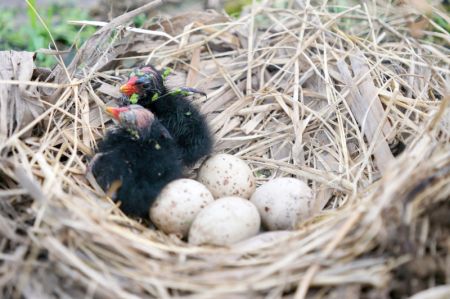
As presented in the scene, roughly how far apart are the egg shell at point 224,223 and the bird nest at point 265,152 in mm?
74

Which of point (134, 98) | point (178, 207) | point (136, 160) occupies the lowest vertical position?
point (178, 207)

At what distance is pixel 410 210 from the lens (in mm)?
2168

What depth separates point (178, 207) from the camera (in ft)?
8.78

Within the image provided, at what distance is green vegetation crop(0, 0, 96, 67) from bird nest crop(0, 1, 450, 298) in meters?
0.73

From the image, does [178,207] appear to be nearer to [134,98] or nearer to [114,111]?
[114,111]

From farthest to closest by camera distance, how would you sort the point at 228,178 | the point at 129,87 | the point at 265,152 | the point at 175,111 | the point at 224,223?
the point at 265,152 < the point at 175,111 < the point at 129,87 < the point at 228,178 < the point at 224,223

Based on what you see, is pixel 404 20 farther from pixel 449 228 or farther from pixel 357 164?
pixel 449 228

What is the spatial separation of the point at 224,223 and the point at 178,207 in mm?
259

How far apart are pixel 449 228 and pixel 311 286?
0.56 metres

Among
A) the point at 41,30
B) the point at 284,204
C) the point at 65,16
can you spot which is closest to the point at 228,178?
the point at 284,204

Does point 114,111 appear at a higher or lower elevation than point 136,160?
A: higher

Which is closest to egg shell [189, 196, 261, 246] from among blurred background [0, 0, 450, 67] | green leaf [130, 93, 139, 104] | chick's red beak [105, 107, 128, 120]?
chick's red beak [105, 107, 128, 120]

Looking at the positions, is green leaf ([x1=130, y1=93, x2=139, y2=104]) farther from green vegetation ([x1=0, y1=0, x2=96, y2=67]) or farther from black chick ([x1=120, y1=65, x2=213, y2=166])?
green vegetation ([x1=0, y1=0, x2=96, y2=67])

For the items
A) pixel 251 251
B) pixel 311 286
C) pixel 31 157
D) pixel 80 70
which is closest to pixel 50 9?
pixel 80 70
